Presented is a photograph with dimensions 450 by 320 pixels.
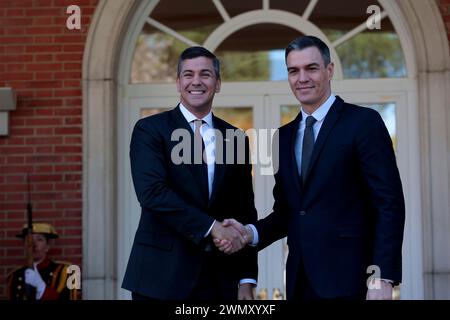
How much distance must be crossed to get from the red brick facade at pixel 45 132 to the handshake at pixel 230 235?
312 cm

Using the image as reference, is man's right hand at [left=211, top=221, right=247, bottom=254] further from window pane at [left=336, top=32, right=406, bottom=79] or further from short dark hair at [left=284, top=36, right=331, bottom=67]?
window pane at [left=336, top=32, right=406, bottom=79]

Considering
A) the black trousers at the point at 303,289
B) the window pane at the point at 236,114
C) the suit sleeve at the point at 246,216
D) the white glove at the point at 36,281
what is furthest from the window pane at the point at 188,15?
the black trousers at the point at 303,289

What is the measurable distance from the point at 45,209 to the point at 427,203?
292cm

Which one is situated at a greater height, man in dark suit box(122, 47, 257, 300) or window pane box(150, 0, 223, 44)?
window pane box(150, 0, 223, 44)

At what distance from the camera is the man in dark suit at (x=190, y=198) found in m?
4.51

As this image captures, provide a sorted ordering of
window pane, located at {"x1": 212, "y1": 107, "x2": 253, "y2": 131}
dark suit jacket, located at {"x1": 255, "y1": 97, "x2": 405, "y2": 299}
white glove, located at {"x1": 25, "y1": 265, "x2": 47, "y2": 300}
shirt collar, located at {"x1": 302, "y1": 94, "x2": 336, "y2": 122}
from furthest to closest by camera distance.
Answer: window pane, located at {"x1": 212, "y1": 107, "x2": 253, "y2": 131}, white glove, located at {"x1": 25, "y1": 265, "x2": 47, "y2": 300}, shirt collar, located at {"x1": 302, "y1": 94, "x2": 336, "y2": 122}, dark suit jacket, located at {"x1": 255, "y1": 97, "x2": 405, "y2": 299}

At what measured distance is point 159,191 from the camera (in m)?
4.50

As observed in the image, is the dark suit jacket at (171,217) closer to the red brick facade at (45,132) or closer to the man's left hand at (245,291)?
the man's left hand at (245,291)

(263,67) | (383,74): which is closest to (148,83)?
(263,67)

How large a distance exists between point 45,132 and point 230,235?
345 cm

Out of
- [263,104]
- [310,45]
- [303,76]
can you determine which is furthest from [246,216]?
[263,104]

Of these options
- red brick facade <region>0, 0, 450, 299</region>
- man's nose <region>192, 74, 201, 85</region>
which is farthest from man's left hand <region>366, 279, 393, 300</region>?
red brick facade <region>0, 0, 450, 299</region>

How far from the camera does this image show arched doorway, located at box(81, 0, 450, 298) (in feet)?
25.0

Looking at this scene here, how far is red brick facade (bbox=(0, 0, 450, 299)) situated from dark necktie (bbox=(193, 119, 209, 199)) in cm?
298
